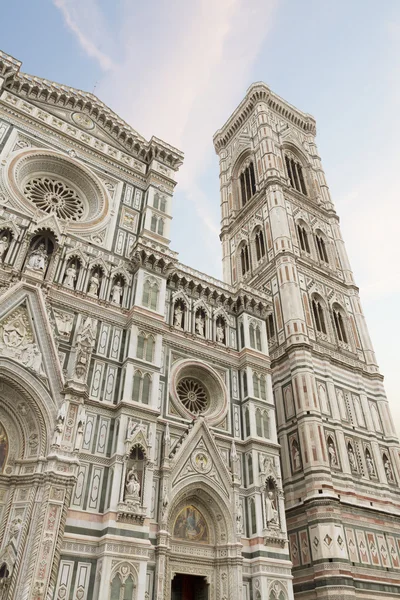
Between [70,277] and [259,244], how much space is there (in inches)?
638

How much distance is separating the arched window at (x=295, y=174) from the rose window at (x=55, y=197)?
58.0ft

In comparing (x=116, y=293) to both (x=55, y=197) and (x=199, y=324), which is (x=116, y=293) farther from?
(x=55, y=197)

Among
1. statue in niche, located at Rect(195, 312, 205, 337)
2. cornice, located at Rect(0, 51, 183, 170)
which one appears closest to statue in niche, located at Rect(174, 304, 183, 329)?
statue in niche, located at Rect(195, 312, 205, 337)

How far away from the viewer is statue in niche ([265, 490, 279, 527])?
16547 millimetres

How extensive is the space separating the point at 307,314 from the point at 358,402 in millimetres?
5208

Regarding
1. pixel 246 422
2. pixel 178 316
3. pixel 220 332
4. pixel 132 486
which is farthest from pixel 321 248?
pixel 132 486

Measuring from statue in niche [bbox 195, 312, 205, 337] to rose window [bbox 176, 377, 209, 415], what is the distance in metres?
2.10

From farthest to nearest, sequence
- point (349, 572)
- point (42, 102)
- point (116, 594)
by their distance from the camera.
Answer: point (42, 102), point (349, 572), point (116, 594)

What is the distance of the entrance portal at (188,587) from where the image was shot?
15.6 m

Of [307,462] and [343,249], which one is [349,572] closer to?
[307,462]

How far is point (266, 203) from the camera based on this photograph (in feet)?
104

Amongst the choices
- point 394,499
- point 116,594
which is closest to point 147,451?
point 116,594

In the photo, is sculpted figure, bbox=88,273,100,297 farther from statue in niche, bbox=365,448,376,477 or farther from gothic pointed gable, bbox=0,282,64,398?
statue in niche, bbox=365,448,376,477

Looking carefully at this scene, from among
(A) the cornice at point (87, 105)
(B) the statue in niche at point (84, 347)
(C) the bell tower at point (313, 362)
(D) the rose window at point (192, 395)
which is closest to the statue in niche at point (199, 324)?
(D) the rose window at point (192, 395)
